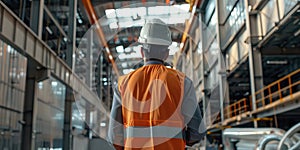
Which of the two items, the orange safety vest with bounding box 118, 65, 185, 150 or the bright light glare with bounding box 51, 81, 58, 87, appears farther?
the bright light glare with bounding box 51, 81, 58, 87

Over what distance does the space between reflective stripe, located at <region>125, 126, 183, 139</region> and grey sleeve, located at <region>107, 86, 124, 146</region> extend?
3.0 inches

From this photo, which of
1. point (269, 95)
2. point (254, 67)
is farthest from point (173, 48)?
point (254, 67)

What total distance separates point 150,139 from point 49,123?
1514cm

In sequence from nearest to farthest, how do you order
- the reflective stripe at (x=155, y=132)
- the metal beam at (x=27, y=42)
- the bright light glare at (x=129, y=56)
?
the reflective stripe at (x=155, y=132), the bright light glare at (x=129, y=56), the metal beam at (x=27, y=42)

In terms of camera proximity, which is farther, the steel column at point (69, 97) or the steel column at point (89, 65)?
the steel column at point (69, 97)

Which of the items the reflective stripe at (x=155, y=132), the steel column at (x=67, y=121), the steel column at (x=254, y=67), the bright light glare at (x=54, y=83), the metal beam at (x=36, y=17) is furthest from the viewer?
the steel column at (x=67, y=121)

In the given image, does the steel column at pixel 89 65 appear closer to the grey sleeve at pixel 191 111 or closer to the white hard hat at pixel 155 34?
the white hard hat at pixel 155 34

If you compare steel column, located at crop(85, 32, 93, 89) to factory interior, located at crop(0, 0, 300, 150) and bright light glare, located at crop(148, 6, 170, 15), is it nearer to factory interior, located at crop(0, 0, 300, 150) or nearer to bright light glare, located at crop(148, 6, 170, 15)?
factory interior, located at crop(0, 0, 300, 150)

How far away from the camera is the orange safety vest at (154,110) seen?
1310mm

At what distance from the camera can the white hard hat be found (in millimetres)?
1370


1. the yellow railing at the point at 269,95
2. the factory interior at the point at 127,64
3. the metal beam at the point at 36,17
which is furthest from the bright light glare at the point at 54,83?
the yellow railing at the point at 269,95

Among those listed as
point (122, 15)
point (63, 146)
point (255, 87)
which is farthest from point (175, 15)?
point (63, 146)

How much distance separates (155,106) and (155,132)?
101mm

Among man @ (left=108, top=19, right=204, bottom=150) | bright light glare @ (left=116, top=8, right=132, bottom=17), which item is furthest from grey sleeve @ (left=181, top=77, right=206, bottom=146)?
bright light glare @ (left=116, top=8, right=132, bottom=17)
